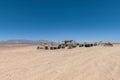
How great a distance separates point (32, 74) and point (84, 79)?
2604 millimetres

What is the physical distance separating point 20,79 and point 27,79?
31cm

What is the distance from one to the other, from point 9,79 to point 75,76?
315cm

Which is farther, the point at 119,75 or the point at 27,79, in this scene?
the point at 119,75

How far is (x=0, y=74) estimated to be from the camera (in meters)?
7.92

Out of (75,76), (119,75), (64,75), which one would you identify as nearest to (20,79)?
(64,75)

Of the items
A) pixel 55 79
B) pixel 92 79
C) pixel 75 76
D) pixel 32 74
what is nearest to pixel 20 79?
pixel 32 74

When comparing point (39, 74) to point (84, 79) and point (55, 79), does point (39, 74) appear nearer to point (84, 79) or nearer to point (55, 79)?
point (55, 79)

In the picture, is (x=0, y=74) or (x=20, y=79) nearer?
(x=20, y=79)

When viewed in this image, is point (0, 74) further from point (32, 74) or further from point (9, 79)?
point (32, 74)

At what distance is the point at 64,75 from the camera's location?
8000 mm

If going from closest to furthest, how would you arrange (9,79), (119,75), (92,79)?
(9,79) < (92,79) < (119,75)

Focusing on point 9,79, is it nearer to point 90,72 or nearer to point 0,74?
point 0,74

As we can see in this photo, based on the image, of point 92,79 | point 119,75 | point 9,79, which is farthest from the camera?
point 119,75

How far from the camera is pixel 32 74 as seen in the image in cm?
805
